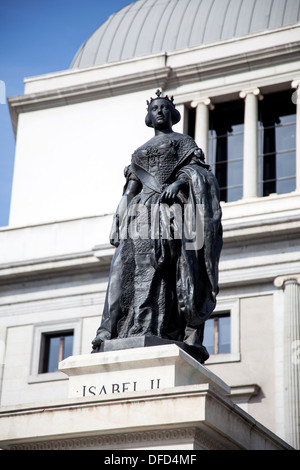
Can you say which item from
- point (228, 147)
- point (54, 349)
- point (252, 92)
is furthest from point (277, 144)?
point (54, 349)

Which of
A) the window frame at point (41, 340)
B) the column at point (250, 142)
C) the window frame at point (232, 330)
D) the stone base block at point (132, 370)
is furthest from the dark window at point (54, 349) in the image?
the stone base block at point (132, 370)

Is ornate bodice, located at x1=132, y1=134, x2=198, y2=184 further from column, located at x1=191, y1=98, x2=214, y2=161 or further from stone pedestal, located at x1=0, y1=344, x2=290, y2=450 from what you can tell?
column, located at x1=191, y1=98, x2=214, y2=161

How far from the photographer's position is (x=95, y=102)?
34281 millimetres

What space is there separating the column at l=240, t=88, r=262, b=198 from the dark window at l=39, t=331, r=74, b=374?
6.49 metres

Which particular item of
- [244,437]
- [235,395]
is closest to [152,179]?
[244,437]

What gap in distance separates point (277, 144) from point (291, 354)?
795 centimetres

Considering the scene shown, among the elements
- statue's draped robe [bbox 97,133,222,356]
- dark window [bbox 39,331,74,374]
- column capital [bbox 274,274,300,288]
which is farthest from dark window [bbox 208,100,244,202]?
statue's draped robe [bbox 97,133,222,356]

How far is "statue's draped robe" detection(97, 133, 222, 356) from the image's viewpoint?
1049 centimetres

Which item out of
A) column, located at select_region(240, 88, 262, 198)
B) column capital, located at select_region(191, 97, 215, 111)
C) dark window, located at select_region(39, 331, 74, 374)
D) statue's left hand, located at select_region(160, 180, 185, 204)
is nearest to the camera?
statue's left hand, located at select_region(160, 180, 185, 204)

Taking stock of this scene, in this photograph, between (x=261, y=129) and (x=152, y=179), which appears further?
(x=261, y=129)

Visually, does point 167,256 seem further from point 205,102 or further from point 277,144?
point 205,102

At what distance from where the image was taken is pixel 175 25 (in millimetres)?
36312
